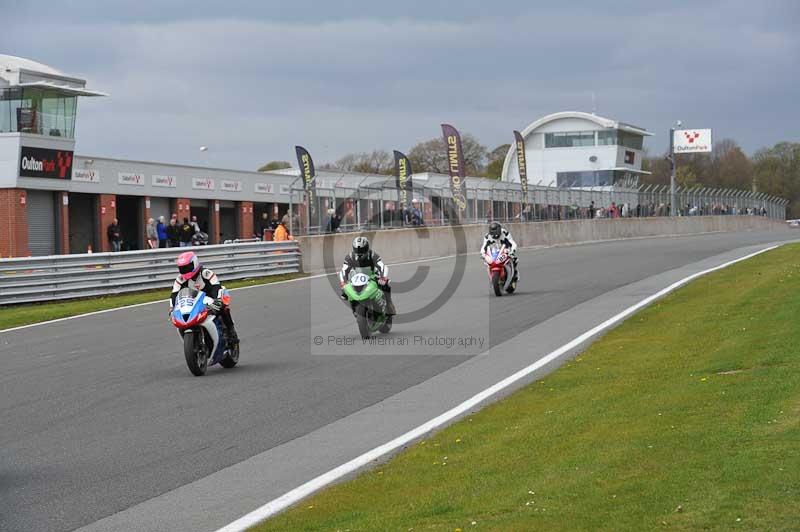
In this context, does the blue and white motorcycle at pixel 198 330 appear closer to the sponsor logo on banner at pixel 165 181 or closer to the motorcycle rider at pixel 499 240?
the motorcycle rider at pixel 499 240

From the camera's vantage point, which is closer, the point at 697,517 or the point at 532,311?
the point at 697,517

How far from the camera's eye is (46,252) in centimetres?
4150

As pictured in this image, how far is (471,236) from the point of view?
3991cm

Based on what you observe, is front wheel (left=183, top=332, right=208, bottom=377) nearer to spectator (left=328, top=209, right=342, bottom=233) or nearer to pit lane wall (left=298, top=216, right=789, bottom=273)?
pit lane wall (left=298, top=216, right=789, bottom=273)

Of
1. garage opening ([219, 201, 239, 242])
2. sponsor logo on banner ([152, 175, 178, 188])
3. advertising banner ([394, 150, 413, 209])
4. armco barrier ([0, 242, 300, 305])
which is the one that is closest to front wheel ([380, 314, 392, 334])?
armco barrier ([0, 242, 300, 305])

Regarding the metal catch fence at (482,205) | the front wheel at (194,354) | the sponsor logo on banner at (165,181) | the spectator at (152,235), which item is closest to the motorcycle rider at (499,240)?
the front wheel at (194,354)

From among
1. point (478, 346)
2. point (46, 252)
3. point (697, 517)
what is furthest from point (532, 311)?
point (46, 252)

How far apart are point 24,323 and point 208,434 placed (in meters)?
11.6

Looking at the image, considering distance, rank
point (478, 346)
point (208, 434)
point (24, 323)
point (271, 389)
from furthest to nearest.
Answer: point (24, 323) < point (478, 346) < point (271, 389) < point (208, 434)

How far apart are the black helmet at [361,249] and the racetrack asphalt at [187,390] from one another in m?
1.20

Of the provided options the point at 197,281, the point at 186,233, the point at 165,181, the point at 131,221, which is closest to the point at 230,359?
the point at 197,281

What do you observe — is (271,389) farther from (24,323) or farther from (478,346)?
(24,323)

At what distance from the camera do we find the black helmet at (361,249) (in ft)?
50.3

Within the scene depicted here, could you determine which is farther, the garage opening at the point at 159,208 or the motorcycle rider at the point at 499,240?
the garage opening at the point at 159,208
